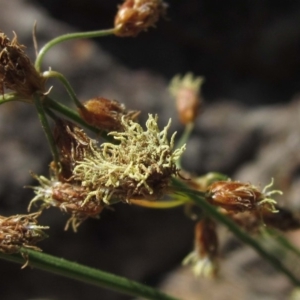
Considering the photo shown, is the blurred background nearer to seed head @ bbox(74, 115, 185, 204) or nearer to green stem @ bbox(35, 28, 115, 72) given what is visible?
green stem @ bbox(35, 28, 115, 72)

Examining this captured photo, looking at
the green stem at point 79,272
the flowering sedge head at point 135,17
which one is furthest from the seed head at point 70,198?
Result: the flowering sedge head at point 135,17

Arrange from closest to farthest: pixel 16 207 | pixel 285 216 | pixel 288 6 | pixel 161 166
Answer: pixel 161 166
pixel 285 216
pixel 16 207
pixel 288 6

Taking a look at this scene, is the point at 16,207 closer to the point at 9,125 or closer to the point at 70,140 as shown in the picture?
the point at 9,125

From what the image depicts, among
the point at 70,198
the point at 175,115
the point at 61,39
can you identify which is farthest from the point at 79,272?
the point at 175,115

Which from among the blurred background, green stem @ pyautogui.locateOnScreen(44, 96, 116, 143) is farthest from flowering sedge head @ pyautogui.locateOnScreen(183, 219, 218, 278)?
the blurred background

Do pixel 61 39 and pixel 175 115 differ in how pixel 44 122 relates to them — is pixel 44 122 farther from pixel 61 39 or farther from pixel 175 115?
pixel 175 115

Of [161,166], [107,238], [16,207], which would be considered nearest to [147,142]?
[161,166]
